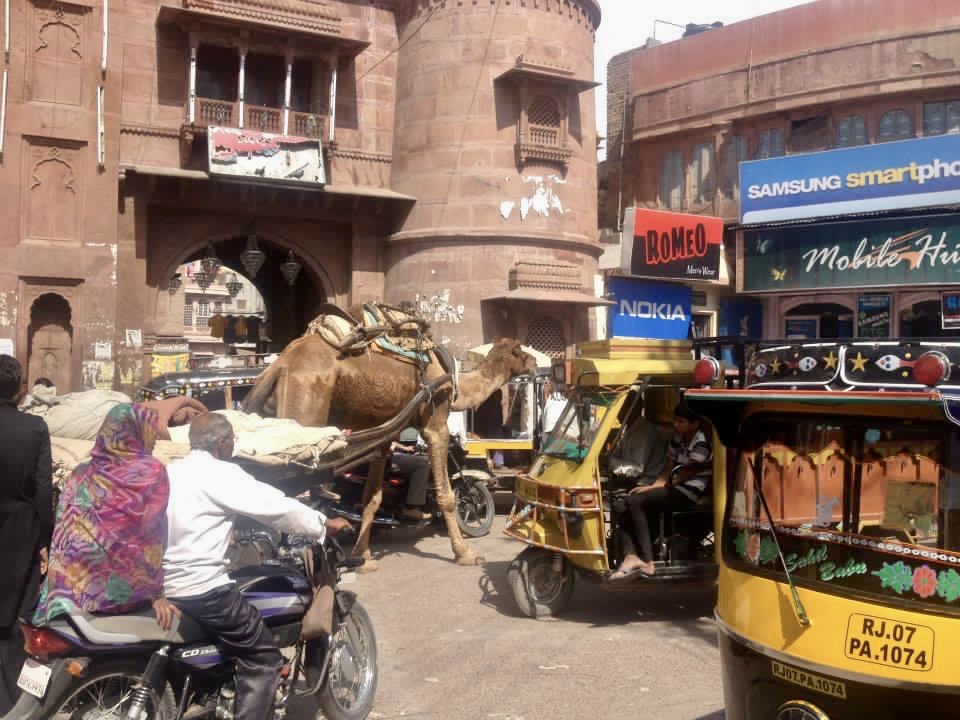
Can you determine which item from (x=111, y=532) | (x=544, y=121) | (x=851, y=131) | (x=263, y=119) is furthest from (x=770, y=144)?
(x=111, y=532)

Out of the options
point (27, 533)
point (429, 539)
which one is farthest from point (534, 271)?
point (27, 533)

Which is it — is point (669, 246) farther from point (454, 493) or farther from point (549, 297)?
point (454, 493)

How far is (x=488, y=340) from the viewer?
21.6 meters

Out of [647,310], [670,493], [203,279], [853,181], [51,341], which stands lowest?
[670,493]

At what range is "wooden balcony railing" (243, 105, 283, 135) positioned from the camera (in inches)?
841

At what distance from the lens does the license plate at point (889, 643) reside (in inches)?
141

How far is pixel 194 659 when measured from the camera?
452 cm

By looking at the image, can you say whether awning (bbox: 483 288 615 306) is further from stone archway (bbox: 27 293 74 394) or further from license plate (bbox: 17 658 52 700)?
license plate (bbox: 17 658 52 700)

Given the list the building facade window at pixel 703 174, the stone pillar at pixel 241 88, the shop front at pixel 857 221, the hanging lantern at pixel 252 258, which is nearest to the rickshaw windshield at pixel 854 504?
the shop front at pixel 857 221

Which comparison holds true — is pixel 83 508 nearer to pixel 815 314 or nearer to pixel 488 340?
pixel 488 340

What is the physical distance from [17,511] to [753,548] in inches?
152


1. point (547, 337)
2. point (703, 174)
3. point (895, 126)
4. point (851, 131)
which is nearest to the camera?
point (547, 337)

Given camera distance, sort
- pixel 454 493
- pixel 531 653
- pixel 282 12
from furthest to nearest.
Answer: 1. pixel 282 12
2. pixel 454 493
3. pixel 531 653

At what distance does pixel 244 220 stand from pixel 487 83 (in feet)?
20.7
